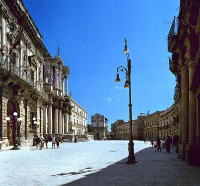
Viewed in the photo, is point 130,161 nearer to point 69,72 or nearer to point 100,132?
point 69,72

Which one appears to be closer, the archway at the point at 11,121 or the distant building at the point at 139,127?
the archway at the point at 11,121

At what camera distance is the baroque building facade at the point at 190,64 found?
41.2 feet

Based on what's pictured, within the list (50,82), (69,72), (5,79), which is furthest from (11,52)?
(69,72)

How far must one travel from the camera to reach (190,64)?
1366cm

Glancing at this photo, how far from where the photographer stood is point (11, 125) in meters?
29.4

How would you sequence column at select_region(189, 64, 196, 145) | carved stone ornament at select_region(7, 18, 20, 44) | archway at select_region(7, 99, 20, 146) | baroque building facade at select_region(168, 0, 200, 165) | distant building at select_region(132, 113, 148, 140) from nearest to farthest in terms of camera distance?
baroque building facade at select_region(168, 0, 200, 165) < column at select_region(189, 64, 196, 145) < carved stone ornament at select_region(7, 18, 20, 44) < archway at select_region(7, 99, 20, 146) < distant building at select_region(132, 113, 148, 140)

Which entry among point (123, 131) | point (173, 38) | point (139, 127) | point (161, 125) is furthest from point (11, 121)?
point (123, 131)

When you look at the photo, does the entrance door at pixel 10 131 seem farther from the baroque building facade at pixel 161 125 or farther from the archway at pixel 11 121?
the baroque building facade at pixel 161 125

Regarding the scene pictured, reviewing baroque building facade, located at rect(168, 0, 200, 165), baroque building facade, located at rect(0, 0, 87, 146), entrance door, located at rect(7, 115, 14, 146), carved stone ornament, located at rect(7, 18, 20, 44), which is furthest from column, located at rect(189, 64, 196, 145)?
entrance door, located at rect(7, 115, 14, 146)

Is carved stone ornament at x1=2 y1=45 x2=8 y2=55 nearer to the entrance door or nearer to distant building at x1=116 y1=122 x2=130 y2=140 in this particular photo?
the entrance door

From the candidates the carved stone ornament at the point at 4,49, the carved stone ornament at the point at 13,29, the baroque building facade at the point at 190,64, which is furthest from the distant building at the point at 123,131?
the baroque building facade at the point at 190,64

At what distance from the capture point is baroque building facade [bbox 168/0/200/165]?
1257 cm

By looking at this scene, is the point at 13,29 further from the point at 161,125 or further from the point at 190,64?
the point at 161,125

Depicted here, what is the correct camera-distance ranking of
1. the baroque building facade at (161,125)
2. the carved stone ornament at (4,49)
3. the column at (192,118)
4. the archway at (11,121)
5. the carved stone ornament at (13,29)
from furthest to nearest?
the baroque building facade at (161,125)
the archway at (11,121)
the carved stone ornament at (13,29)
the carved stone ornament at (4,49)
the column at (192,118)
